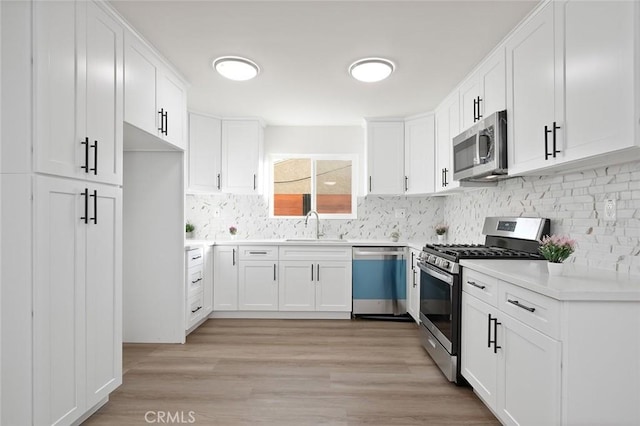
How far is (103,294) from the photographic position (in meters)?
2.16

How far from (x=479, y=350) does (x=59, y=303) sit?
232 cm

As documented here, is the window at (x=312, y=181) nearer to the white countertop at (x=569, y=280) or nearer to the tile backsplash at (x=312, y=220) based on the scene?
the tile backsplash at (x=312, y=220)

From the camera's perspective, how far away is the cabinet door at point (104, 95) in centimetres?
202

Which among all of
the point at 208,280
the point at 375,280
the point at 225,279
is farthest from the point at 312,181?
the point at 208,280

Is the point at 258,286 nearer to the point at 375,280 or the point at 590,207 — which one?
the point at 375,280

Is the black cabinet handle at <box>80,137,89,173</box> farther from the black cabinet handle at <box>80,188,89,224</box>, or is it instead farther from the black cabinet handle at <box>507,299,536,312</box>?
the black cabinet handle at <box>507,299,536,312</box>

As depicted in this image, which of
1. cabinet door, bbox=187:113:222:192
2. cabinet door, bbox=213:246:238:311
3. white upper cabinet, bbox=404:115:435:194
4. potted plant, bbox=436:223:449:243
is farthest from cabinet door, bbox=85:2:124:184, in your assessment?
potted plant, bbox=436:223:449:243

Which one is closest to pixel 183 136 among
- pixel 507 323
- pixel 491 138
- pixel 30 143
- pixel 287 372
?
pixel 30 143

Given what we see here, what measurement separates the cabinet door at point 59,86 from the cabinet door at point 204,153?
223cm

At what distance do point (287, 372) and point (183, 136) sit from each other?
7.25 ft

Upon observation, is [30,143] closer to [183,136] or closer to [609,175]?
[183,136]

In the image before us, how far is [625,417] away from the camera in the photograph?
150cm

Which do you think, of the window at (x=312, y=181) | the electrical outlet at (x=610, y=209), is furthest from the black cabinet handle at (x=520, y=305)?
the window at (x=312, y=181)

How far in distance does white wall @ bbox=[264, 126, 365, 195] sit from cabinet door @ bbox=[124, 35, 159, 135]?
2193 millimetres
